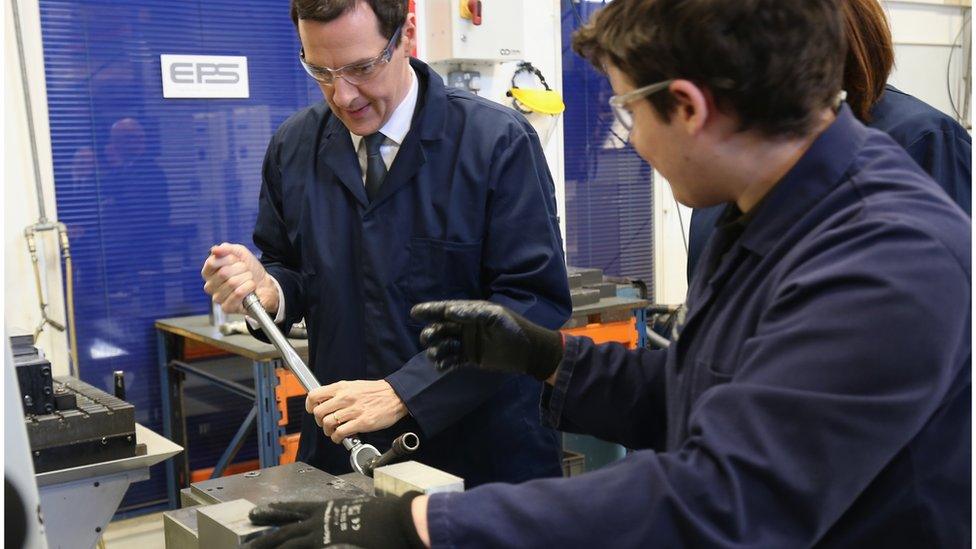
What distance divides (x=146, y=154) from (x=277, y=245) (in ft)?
5.39

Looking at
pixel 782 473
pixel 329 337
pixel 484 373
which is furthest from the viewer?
pixel 329 337

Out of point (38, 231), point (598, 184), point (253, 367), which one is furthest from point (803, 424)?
point (598, 184)

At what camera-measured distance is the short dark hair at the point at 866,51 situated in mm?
1406

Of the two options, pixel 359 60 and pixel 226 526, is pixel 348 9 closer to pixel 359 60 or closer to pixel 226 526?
pixel 359 60

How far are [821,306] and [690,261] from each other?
980mm

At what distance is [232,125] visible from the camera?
3.26m

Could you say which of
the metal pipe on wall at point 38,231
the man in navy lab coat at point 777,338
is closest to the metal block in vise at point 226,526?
the man in navy lab coat at point 777,338

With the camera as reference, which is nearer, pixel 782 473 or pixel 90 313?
pixel 782 473

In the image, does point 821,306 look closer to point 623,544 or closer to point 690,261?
point 623,544

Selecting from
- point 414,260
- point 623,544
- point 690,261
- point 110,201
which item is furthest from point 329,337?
point 110,201

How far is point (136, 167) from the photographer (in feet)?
10.2

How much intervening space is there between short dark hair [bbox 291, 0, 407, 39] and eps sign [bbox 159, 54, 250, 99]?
1776 millimetres

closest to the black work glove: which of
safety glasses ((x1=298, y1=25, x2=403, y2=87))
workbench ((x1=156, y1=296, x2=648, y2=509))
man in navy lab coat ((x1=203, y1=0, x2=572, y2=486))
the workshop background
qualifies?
man in navy lab coat ((x1=203, y1=0, x2=572, y2=486))

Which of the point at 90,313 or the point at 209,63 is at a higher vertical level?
the point at 209,63
